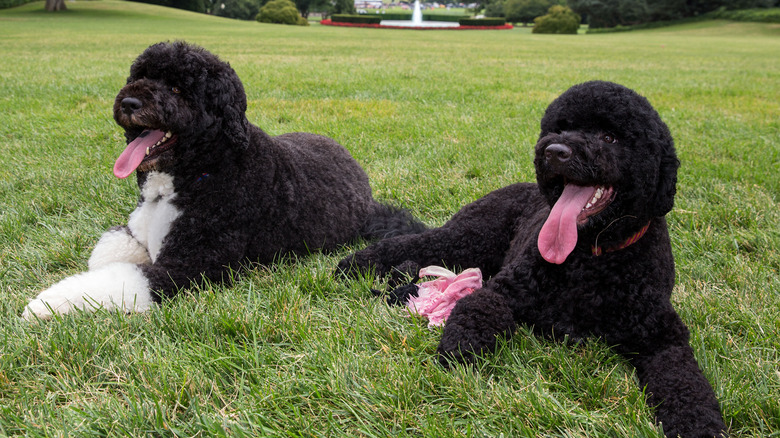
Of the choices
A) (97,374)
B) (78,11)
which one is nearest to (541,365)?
(97,374)

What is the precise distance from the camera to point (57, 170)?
17.1ft

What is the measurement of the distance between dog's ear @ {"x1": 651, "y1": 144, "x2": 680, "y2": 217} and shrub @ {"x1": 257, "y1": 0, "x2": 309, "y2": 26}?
5484 centimetres

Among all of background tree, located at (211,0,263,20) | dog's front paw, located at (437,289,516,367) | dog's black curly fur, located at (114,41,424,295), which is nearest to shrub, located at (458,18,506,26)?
background tree, located at (211,0,263,20)

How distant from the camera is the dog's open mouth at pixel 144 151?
2963 mm

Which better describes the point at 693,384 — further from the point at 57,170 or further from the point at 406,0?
the point at 406,0

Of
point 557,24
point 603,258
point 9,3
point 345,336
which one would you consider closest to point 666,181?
point 603,258

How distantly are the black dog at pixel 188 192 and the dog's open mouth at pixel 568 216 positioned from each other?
1.74m

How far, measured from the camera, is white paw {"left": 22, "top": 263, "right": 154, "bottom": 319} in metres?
2.74

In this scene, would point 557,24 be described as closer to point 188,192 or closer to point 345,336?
point 188,192

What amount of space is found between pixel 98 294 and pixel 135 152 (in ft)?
2.59

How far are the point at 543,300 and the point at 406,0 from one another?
172027mm

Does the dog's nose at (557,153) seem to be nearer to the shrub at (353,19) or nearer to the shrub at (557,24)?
the shrub at (557,24)

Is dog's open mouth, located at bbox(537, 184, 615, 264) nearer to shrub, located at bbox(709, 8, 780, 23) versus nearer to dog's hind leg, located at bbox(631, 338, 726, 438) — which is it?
dog's hind leg, located at bbox(631, 338, 726, 438)

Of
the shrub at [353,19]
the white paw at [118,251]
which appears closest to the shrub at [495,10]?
the shrub at [353,19]
